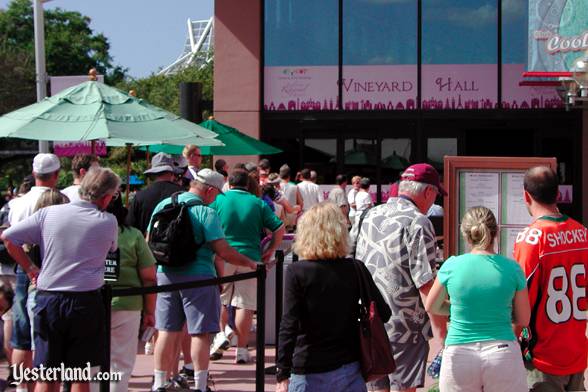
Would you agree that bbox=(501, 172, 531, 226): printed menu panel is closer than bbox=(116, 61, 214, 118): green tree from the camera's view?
Yes

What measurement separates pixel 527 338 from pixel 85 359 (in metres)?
2.67

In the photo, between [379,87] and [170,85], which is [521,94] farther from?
[170,85]

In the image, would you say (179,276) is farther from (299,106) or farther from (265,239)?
(299,106)

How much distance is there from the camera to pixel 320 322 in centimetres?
500

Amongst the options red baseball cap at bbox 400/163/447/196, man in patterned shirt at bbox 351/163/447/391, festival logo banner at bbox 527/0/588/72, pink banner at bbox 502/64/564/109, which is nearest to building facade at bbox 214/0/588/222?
pink banner at bbox 502/64/564/109

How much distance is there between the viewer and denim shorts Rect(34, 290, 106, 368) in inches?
228

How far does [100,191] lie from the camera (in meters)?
5.95

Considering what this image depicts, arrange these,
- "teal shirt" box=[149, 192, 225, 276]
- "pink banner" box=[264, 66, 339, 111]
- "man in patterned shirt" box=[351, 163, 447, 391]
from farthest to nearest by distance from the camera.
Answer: "pink banner" box=[264, 66, 339, 111], "teal shirt" box=[149, 192, 225, 276], "man in patterned shirt" box=[351, 163, 447, 391]

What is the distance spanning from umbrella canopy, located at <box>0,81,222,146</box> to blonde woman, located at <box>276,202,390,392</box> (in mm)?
3097

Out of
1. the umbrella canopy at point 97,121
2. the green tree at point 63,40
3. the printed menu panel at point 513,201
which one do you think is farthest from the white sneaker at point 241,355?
the green tree at point 63,40

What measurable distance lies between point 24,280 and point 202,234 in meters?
1.43

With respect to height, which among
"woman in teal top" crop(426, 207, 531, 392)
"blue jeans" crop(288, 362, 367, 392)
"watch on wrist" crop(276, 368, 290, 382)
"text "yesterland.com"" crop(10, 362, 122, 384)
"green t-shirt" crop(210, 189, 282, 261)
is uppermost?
"green t-shirt" crop(210, 189, 282, 261)

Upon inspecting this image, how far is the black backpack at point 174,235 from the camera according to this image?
23.7 feet

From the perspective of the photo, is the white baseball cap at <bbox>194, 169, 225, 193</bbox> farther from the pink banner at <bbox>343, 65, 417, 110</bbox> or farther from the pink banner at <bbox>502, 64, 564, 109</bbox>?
the pink banner at <bbox>502, 64, 564, 109</bbox>
